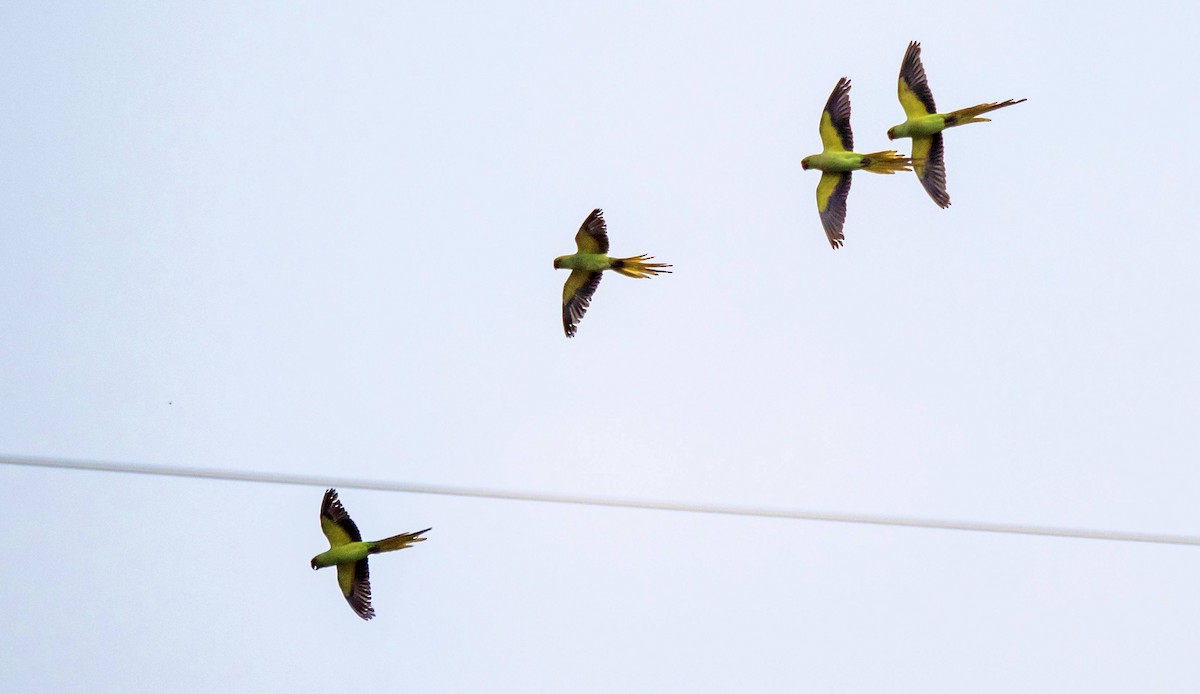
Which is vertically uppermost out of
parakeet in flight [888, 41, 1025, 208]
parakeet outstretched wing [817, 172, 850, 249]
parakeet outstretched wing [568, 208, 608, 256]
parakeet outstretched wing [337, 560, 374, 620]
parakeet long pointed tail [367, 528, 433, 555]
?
parakeet in flight [888, 41, 1025, 208]

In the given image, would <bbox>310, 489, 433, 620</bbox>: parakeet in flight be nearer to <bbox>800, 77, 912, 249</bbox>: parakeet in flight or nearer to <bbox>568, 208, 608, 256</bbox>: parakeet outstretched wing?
<bbox>568, 208, 608, 256</bbox>: parakeet outstretched wing

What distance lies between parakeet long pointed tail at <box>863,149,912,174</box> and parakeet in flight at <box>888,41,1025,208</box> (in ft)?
0.16

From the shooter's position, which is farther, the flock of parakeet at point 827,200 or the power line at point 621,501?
the flock of parakeet at point 827,200

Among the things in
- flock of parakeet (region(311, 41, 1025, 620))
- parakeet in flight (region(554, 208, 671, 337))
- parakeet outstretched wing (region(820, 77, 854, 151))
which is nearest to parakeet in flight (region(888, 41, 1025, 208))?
flock of parakeet (region(311, 41, 1025, 620))

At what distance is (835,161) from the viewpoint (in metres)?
2.40

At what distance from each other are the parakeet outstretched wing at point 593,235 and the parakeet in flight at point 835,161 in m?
0.40

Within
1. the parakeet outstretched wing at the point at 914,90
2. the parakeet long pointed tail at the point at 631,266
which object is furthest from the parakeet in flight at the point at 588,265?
the parakeet outstretched wing at the point at 914,90

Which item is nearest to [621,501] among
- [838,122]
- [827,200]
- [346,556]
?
[346,556]

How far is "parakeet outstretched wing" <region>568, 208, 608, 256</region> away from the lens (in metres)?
2.42

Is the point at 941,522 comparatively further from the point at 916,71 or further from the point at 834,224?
the point at 916,71

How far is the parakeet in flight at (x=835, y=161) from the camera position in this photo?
7.91 feet

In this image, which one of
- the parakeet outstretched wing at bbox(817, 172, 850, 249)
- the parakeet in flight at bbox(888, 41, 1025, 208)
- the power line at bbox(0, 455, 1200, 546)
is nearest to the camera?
the power line at bbox(0, 455, 1200, 546)

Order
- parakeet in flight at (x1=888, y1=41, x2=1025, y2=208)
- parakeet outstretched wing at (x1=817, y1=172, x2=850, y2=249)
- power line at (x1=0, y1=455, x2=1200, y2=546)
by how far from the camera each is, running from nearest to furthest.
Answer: power line at (x1=0, y1=455, x2=1200, y2=546) < parakeet in flight at (x1=888, y1=41, x2=1025, y2=208) < parakeet outstretched wing at (x1=817, y1=172, x2=850, y2=249)

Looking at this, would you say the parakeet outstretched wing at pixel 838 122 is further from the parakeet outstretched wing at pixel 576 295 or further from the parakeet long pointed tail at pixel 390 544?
the parakeet long pointed tail at pixel 390 544
